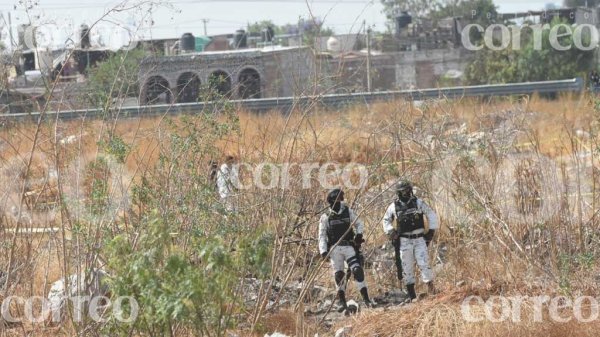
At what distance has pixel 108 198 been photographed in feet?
32.6

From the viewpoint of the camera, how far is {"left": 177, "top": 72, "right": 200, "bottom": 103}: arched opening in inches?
493

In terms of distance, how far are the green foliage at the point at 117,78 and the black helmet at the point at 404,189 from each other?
9.84 feet

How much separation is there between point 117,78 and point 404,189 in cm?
332

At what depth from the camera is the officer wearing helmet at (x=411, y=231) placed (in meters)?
11.6

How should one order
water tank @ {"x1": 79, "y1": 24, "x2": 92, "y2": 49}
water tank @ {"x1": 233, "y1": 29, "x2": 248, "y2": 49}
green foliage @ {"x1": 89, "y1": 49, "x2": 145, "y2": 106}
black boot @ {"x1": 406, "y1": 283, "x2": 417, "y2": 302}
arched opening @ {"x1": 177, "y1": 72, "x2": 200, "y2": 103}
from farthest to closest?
water tank @ {"x1": 233, "y1": 29, "x2": 248, "y2": 49} → arched opening @ {"x1": 177, "y1": 72, "x2": 200, "y2": 103} → black boot @ {"x1": 406, "y1": 283, "x2": 417, "y2": 302} → green foliage @ {"x1": 89, "y1": 49, "x2": 145, "y2": 106} → water tank @ {"x1": 79, "y1": 24, "x2": 92, "y2": 49}

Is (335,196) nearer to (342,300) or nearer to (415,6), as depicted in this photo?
(342,300)

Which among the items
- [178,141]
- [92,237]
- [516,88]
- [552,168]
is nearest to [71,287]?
[92,237]

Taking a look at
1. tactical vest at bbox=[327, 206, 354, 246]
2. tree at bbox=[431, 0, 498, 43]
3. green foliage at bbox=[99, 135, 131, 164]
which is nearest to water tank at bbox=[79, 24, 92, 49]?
green foliage at bbox=[99, 135, 131, 164]

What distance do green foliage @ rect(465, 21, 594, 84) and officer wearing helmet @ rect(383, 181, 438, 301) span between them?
34.2m

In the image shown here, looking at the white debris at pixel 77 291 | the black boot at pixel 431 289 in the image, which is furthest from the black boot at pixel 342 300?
the white debris at pixel 77 291

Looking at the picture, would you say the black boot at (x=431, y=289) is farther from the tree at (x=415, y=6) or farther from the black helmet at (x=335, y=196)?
the tree at (x=415, y=6)

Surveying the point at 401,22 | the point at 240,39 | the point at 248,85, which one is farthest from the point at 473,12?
the point at 248,85

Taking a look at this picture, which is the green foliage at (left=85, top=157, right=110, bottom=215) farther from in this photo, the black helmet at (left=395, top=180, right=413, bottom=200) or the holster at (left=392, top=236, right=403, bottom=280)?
the holster at (left=392, top=236, right=403, bottom=280)

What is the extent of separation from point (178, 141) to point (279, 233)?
1.38 m
